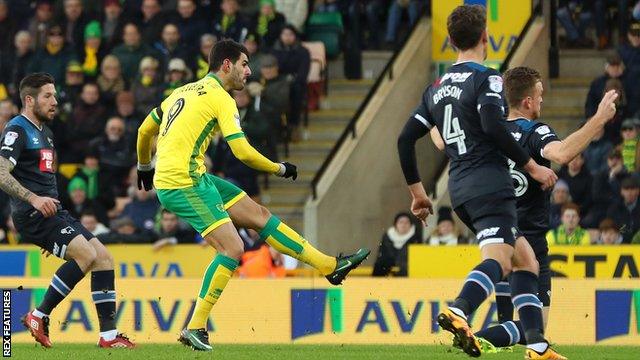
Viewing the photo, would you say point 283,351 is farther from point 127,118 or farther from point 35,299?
point 127,118

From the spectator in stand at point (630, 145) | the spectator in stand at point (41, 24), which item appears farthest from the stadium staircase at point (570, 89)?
the spectator in stand at point (41, 24)

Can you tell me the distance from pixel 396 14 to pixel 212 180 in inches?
416

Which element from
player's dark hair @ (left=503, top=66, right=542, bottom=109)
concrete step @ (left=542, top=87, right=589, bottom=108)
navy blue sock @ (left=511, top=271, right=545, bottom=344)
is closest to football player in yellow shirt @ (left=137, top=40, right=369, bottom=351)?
player's dark hair @ (left=503, top=66, right=542, bottom=109)

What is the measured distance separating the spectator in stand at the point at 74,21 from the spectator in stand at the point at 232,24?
86.8 inches

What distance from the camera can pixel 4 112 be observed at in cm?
2150

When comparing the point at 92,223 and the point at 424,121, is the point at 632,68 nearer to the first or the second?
the point at 92,223

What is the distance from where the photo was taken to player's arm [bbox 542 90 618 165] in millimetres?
10219

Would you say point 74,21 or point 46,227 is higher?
point 74,21

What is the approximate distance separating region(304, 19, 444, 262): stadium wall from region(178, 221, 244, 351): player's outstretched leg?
317 inches

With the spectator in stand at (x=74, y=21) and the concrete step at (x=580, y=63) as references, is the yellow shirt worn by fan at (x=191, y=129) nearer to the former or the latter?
the concrete step at (x=580, y=63)

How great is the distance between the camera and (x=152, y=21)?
22.8 m

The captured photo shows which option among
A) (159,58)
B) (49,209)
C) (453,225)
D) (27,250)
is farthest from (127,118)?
(49,209)

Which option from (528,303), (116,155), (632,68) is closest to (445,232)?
(632,68)

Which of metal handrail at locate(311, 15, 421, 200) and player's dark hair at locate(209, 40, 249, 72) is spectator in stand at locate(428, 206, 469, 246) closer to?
metal handrail at locate(311, 15, 421, 200)
